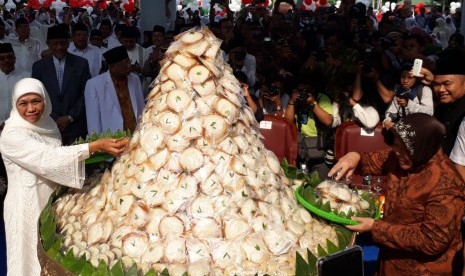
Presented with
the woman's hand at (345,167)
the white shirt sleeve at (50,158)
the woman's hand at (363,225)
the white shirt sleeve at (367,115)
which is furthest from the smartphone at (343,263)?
the white shirt sleeve at (367,115)

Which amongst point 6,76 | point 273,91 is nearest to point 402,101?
point 273,91

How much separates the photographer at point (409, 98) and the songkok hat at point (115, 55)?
7.80 feet

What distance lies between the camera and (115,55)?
18.5 feet

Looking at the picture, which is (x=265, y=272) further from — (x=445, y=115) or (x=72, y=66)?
(x=72, y=66)

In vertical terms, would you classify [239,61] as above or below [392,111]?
above

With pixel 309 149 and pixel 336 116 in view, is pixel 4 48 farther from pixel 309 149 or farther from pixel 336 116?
pixel 336 116

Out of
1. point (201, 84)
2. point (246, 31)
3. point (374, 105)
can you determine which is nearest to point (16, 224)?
point (201, 84)

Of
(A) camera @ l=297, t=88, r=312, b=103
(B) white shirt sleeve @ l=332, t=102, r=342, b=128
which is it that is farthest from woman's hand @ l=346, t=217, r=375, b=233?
(B) white shirt sleeve @ l=332, t=102, r=342, b=128

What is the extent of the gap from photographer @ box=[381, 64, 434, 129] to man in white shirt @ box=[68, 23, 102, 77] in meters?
4.57

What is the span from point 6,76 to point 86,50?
7.59 ft

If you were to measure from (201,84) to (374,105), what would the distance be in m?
3.55

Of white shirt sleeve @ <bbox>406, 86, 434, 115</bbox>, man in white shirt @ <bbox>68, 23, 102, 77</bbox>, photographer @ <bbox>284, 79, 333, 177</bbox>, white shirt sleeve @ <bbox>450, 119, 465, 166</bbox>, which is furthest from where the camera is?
man in white shirt @ <bbox>68, 23, 102, 77</bbox>

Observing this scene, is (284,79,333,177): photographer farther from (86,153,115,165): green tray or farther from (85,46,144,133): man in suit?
(86,153,115,165): green tray

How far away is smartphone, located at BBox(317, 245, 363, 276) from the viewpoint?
94.5 inches
